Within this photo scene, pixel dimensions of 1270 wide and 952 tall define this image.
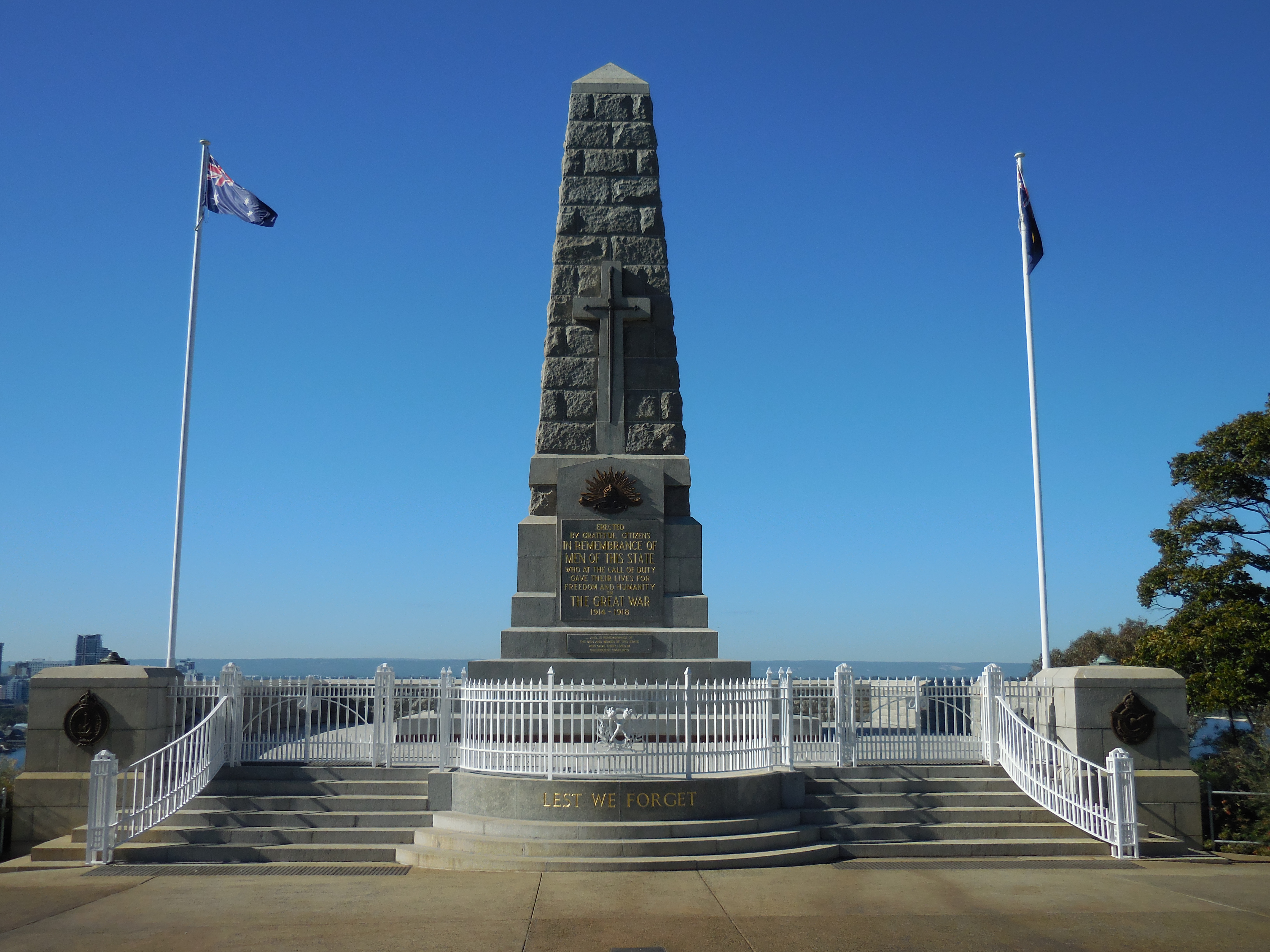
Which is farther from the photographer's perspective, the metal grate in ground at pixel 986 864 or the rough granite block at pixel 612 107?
the rough granite block at pixel 612 107

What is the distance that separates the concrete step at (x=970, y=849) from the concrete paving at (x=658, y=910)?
460mm

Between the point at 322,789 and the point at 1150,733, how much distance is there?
977 centimetres

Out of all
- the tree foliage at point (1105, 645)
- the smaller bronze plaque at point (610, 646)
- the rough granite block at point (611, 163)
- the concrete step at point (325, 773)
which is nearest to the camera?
the concrete step at point (325, 773)

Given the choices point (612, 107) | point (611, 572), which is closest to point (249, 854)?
point (611, 572)

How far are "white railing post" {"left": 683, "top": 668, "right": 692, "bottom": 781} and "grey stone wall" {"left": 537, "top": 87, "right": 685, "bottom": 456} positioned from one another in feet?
17.1

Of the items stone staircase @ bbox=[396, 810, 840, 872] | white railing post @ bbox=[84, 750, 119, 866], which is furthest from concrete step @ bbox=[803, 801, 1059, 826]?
white railing post @ bbox=[84, 750, 119, 866]

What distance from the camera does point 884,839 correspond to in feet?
36.9

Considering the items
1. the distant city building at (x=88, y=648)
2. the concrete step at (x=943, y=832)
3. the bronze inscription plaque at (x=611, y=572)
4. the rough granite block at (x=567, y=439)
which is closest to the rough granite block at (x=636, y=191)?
the rough granite block at (x=567, y=439)

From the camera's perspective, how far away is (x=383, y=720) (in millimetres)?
12492

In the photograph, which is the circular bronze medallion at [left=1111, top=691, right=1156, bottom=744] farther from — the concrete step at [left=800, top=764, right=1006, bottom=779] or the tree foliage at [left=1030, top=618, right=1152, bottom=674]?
the tree foliage at [left=1030, top=618, right=1152, bottom=674]

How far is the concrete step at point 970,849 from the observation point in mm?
10914

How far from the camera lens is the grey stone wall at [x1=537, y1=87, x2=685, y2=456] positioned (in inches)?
621

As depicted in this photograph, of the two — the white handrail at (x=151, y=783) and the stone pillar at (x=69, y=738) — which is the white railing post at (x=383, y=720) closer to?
the white handrail at (x=151, y=783)

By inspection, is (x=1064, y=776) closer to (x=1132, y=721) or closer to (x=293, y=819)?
(x=1132, y=721)
